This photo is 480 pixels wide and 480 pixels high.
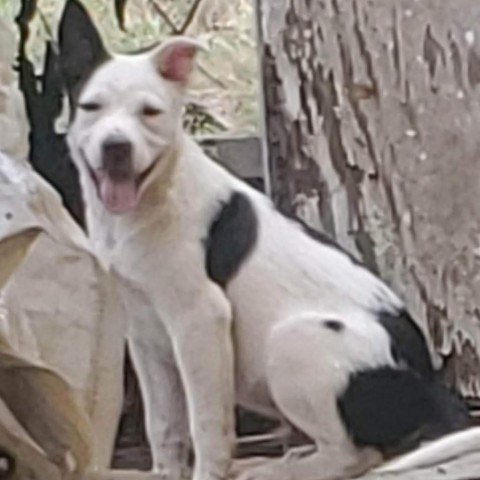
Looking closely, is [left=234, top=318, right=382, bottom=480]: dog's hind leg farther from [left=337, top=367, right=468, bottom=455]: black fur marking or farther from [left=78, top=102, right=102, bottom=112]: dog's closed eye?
[left=78, top=102, right=102, bottom=112]: dog's closed eye

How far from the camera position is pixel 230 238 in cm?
117

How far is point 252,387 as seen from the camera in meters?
1.17

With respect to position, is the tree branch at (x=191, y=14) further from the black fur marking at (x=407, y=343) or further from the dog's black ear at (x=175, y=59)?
the black fur marking at (x=407, y=343)

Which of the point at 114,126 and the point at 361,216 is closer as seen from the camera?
the point at 114,126

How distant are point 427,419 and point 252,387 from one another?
13 cm

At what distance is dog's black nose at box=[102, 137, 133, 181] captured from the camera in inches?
43.0

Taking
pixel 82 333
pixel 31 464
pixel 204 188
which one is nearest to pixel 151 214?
pixel 204 188

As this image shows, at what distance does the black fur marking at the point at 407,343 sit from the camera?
1203 millimetres

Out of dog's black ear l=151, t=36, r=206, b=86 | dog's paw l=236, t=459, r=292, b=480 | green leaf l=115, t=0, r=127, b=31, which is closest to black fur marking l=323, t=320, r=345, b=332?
dog's paw l=236, t=459, r=292, b=480

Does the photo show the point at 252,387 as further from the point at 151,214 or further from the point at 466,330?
the point at 466,330

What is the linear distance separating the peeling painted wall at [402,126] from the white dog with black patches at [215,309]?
0.14 metres

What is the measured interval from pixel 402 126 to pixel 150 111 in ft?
0.97

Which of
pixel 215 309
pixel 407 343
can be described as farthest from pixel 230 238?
pixel 407 343

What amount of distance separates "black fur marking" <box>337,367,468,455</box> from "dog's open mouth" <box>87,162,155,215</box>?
21cm
